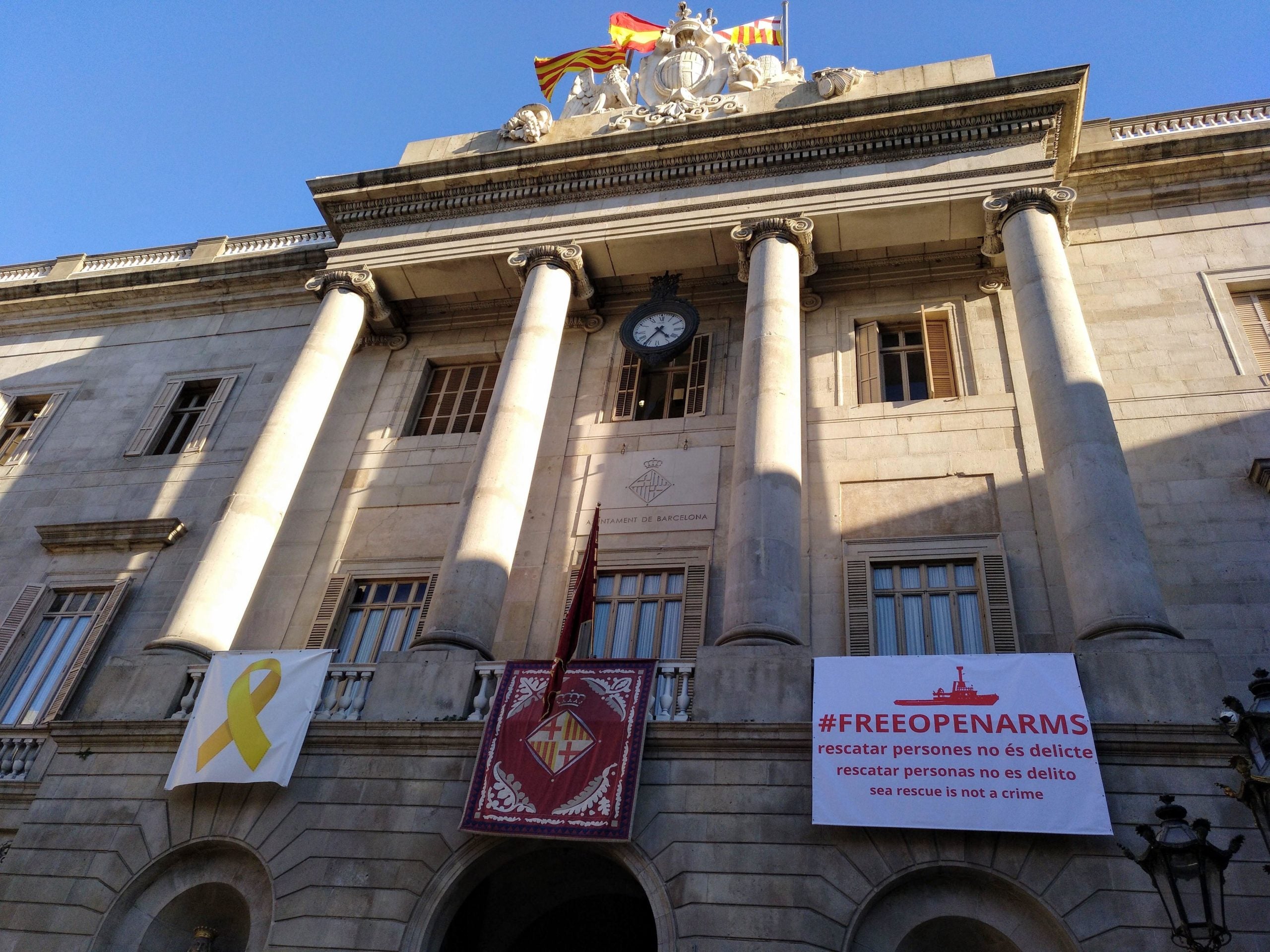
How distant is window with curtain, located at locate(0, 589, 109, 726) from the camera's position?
16.6 meters

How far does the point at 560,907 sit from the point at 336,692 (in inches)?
180

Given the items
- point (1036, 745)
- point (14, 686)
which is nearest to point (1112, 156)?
point (1036, 745)

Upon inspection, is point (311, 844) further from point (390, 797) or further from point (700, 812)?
point (700, 812)

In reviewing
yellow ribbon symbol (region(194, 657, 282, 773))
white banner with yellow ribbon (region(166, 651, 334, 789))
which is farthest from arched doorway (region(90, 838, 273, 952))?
yellow ribbon symbol (region(194, 657, 282, 773))

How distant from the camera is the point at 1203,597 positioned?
1357 cm

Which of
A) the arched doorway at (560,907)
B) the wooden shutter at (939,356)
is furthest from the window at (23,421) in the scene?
the wooden shutter at (939,356)

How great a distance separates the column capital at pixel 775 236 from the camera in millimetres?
17672

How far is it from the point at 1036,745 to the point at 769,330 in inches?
314

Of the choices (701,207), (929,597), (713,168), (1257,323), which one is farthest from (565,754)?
(1257,323)

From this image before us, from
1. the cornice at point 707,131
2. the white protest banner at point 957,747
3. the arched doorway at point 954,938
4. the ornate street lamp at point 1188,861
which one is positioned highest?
the cornice at point 707,131

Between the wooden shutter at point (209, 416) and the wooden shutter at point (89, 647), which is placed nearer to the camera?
the wooden shutter at point (89, 647)

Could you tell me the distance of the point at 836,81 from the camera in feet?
61.1

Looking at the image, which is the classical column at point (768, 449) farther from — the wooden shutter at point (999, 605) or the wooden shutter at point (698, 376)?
the wooden shutter at point (999, 605)

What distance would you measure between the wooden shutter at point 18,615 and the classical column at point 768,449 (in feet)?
43.0
